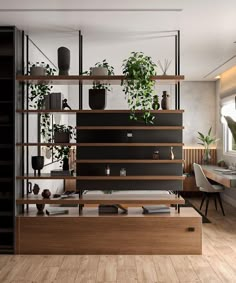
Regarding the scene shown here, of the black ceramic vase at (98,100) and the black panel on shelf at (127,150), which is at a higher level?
the black ceramic vase at (98,100)

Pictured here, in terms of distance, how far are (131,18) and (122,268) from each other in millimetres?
2528

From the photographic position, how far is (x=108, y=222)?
192 inches

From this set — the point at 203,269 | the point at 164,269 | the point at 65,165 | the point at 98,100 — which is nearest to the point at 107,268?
the point at 164,269

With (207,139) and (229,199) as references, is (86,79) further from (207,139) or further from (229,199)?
(207,139)

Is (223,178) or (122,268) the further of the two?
(223,178)

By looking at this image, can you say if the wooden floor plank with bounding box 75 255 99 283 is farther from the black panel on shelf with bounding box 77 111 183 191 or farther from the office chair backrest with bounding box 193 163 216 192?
the office chair backrest with bounding box 193 163 216 192

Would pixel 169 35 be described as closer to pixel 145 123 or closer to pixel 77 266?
pixel 145 123

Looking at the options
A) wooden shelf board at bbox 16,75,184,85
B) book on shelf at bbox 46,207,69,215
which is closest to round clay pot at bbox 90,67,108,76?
wooden shelf board at bbox 16,75,184,85

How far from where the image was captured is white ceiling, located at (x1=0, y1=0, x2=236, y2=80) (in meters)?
4.06

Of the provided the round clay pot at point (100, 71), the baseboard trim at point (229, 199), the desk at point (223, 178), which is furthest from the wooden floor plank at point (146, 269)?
the baseboard trim at point (229, 199)

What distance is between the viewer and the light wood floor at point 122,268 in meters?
4.06

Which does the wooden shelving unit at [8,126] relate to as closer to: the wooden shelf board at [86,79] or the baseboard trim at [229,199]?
the wooden shelf board at [86,79]

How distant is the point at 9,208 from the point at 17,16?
2.14 meters

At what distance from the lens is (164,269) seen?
4336mm
